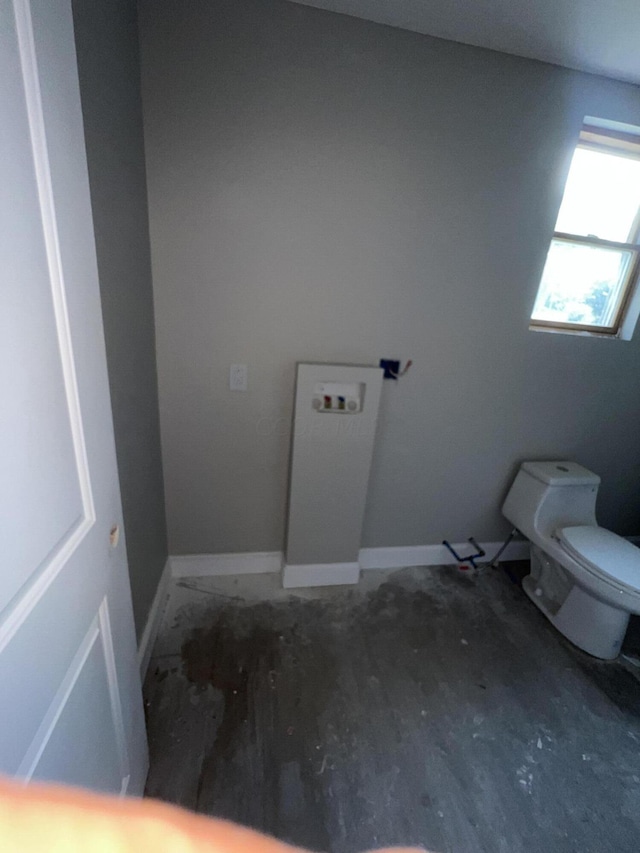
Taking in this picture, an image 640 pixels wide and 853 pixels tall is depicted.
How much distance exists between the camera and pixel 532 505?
1818 millimetres

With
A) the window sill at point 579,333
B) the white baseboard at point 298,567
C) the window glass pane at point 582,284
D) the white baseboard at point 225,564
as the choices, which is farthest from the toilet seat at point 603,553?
the white baseboard at point 225,564

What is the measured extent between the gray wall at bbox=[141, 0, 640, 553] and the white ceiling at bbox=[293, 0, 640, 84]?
47mm

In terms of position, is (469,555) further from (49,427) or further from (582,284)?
(49,427)

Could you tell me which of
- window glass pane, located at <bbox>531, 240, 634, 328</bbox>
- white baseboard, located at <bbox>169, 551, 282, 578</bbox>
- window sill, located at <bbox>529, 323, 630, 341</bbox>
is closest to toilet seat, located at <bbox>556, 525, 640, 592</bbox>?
window sill, located at <bbox>529, 323, 630, 341</bbox>

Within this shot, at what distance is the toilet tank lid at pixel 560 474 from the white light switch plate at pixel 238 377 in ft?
4.84

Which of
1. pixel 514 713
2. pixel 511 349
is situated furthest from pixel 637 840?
pixel 511 349

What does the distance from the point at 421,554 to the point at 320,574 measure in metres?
0.60

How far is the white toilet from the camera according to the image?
4.86 feet

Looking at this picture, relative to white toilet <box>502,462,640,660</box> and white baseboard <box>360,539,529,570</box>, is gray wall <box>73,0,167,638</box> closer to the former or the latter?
white baseboard <box>360,539,529,570</box>

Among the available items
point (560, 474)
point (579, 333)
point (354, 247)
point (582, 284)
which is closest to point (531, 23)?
point (354, 247)

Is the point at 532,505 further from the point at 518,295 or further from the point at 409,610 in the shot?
the point at 518,295

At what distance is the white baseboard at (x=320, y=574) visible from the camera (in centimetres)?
181

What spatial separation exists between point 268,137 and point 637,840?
2.46m

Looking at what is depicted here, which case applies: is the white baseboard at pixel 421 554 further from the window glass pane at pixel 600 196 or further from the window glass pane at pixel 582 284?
the window glass pane at pixel 600 196
